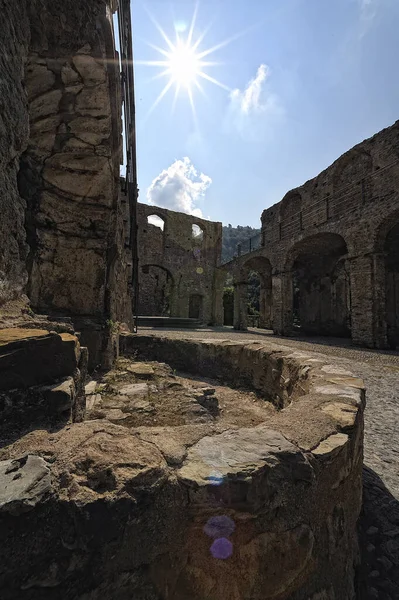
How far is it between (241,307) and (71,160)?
1310 centimetres

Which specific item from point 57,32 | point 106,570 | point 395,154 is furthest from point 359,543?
point 395,154

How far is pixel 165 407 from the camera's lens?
2672 millimetres

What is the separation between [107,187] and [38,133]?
30.5 inches

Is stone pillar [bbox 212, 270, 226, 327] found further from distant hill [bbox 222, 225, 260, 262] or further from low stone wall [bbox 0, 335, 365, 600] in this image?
distant hill [bbox 222, 225, 260, 262]

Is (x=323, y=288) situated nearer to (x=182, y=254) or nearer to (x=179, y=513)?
(x=182, y=254)

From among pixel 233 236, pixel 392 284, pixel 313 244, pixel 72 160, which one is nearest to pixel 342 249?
pixel 313 244

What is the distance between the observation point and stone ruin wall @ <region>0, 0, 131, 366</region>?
273 cm

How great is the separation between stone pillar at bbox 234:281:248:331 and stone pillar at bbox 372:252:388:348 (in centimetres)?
701

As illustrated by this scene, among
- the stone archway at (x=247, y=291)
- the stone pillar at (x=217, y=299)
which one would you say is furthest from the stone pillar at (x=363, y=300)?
the stone pillar at (x=217, y=299)

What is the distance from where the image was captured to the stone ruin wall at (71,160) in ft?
8.96

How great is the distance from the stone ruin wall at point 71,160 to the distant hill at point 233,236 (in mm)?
80018

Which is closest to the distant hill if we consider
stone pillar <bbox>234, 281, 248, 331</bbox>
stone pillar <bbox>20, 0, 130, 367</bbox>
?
stone pillar <bbox>234, 281, 248, 331</bbox>

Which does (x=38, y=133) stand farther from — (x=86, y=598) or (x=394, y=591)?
(x=394, y=591)

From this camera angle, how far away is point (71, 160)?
2.94 meters
